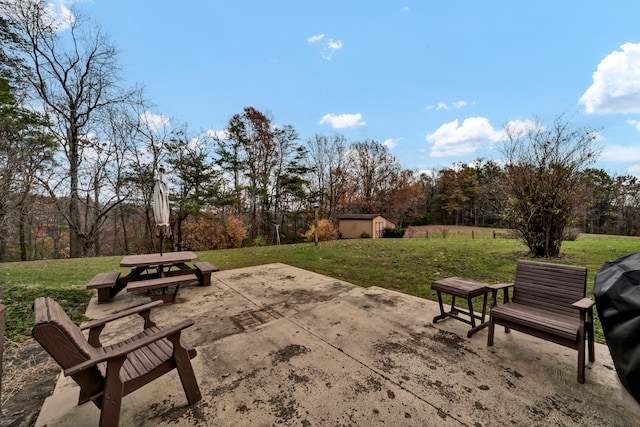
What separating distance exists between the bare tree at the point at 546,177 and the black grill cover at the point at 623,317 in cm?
700

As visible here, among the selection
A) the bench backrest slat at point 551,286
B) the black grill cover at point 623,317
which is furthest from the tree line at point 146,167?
the black grill cover at point 623,317

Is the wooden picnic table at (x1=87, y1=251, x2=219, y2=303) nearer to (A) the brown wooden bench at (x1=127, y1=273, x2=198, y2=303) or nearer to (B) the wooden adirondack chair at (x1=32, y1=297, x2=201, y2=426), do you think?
(A) the brown wooden bench at (x1=127, y1=273, x2=198, y2=303)

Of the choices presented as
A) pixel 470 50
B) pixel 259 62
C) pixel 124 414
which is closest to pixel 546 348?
pixel 124 414

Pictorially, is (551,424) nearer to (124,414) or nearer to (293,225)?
(124,414)

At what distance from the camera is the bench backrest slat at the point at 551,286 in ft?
8.39

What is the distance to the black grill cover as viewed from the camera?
1.62m

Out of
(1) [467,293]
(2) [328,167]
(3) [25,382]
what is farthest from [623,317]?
(2) [328,167]

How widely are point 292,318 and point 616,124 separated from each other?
9847 millimetres

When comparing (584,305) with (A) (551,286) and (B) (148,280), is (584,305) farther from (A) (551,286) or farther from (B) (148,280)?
(B) (148,280)

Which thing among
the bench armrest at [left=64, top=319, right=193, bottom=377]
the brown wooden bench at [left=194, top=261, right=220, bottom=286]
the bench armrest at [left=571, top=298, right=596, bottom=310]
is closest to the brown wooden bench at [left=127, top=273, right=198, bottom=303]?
the brown wooden bench at [left=194, top=261, right=220, bottom=286]

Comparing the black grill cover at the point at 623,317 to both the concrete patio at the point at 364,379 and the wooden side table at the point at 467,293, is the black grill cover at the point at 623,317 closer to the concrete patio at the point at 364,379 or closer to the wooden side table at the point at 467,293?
the concrete patio at the point at 364,379

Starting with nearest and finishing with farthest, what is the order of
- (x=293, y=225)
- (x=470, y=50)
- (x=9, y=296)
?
(x=9, y=296) → (x=470, y=50) → (x=293, y=225)

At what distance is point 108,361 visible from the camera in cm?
146

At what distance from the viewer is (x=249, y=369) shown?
7.63 ft
